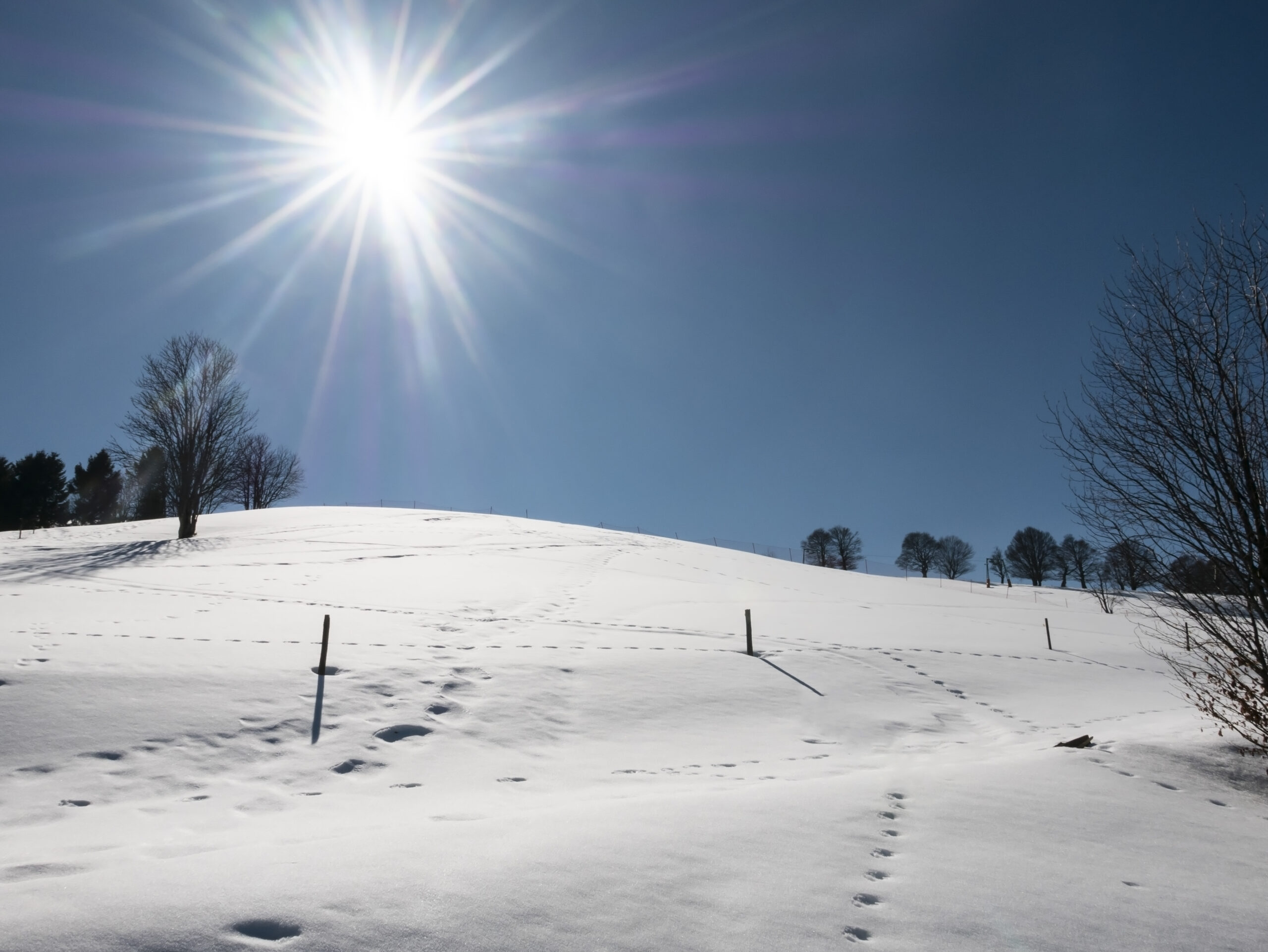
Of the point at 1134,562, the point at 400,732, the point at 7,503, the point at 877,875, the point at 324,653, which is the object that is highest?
the point at 7,503

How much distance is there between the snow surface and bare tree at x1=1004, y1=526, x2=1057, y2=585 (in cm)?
5874

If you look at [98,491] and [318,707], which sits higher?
[98,491]

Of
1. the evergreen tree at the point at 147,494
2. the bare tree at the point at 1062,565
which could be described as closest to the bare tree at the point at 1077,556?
the bare tree at the point at 1062,565

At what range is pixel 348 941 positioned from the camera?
9.69ft

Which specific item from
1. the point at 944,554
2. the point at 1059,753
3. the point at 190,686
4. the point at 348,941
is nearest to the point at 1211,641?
the point at 1059,753

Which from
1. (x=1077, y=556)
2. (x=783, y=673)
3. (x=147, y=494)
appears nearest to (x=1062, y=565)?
(x=1077, y=556)

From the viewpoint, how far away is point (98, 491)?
6278 centimetres

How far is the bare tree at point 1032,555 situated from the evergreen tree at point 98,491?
93.5m

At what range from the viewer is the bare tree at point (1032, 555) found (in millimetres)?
66562

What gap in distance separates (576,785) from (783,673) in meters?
6.18

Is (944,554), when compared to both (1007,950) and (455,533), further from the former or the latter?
(1007,950)

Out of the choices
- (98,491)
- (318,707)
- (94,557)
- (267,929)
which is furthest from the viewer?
(98,491)

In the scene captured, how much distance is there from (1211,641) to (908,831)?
14.3 ft

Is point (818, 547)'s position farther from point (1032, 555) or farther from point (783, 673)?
point (783, 673)
